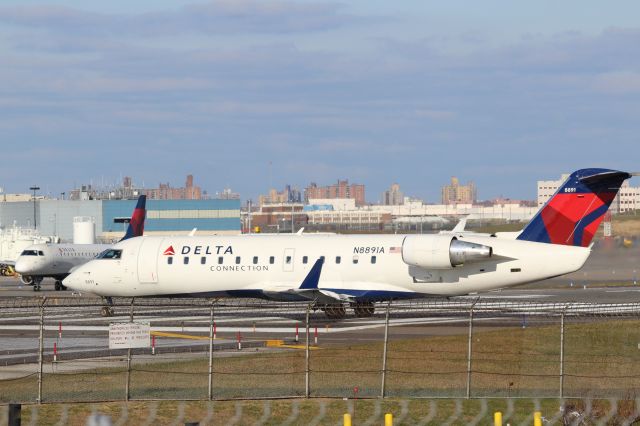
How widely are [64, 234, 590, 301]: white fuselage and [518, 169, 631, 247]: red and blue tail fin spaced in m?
0.40

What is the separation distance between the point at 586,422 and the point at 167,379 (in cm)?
933

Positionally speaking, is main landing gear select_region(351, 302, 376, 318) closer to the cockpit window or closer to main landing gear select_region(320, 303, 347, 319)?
main landing gear select_region(320, 303, 347, 319)

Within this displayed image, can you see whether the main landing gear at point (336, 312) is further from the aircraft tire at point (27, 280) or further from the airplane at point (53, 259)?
the aircraft tire at point (27, 280)

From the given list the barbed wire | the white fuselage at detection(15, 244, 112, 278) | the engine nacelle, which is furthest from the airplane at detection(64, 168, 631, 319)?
the white fuselage at detection(15, 244, 112, 278)

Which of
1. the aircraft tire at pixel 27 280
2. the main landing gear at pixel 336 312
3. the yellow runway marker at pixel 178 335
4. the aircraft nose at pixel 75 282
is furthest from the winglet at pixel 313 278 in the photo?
the aircraft tire at pixel 27 280

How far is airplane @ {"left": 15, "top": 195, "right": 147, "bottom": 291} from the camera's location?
71938 millimetres

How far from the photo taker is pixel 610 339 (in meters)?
29.3

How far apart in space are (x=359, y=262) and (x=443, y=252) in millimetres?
3432

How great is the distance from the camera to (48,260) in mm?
72312

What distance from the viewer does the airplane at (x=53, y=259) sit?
71.9m

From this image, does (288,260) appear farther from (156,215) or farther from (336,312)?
(156,215)

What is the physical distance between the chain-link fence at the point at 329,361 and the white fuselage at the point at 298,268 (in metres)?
3.16

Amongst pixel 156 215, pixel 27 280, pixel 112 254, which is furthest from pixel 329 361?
pixel 156 215

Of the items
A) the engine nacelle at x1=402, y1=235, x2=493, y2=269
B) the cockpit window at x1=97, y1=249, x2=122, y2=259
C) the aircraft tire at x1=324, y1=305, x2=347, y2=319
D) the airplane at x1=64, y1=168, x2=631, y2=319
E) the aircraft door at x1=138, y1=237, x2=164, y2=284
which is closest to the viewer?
the engine nacelle at x1=402, y1=235, x2=493, y2=269
